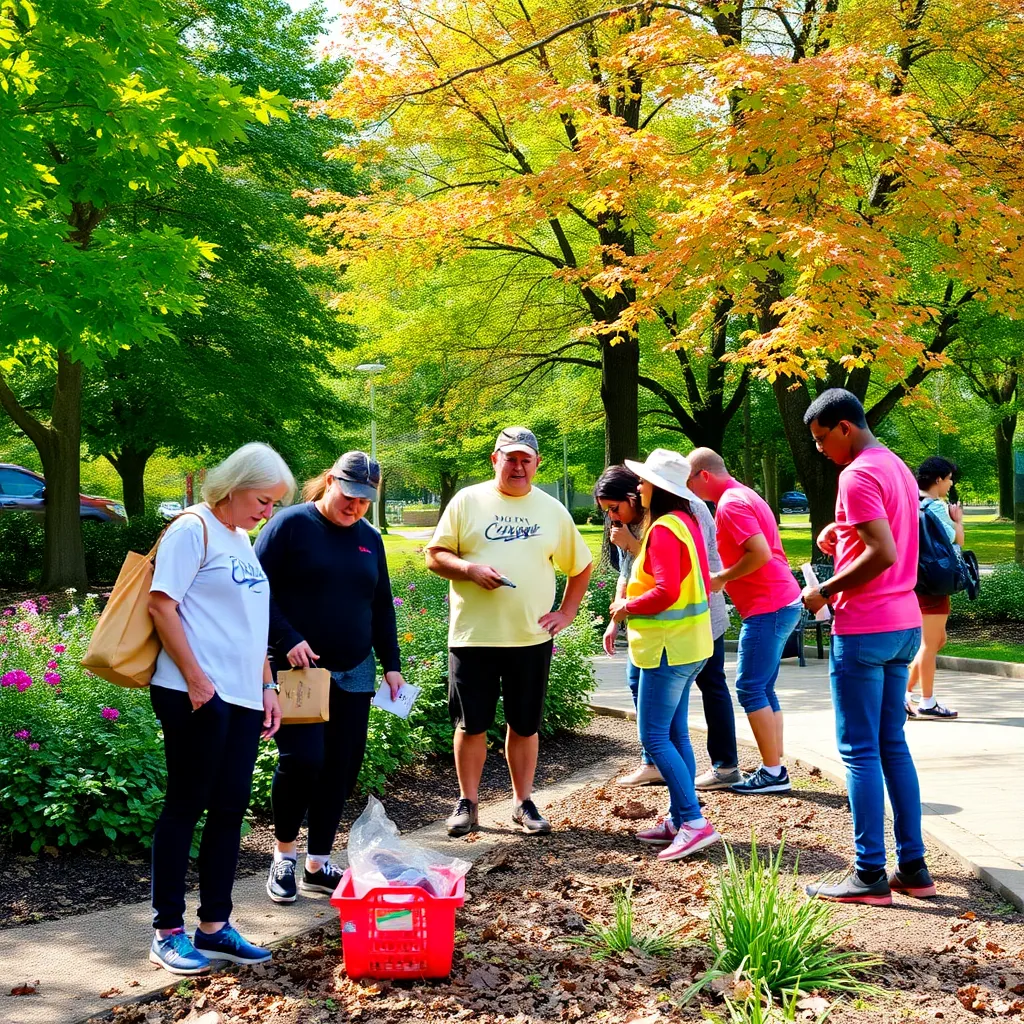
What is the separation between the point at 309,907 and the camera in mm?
4598

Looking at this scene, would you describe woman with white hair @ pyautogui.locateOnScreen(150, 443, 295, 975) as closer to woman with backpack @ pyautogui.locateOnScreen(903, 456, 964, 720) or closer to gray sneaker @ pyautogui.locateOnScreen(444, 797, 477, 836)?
gray sneaker @ pyautogui.locateOnScreen(444, 797, 477, 836)

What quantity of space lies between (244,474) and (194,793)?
43.7 inches

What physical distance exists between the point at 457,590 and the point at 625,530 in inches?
42.1

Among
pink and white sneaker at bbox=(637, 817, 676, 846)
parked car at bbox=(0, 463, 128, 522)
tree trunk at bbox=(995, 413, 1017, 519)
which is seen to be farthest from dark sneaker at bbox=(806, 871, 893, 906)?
tree trunk at bbox=(995, 413, 1017, 519)

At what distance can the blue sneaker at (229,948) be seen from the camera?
3.92m

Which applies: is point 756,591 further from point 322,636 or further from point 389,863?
point 389,863

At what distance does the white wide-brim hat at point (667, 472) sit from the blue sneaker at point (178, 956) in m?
2.76

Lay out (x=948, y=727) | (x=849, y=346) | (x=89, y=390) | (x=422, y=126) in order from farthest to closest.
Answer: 1. (x=89, y=390)
2. (x=422, y=126)
3. (x=849, y=346)
4. (x=948, y=727)

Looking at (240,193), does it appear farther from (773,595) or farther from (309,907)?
(309,907)

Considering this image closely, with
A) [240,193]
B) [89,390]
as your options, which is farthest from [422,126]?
[89,390]

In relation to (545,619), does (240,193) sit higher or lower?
higher

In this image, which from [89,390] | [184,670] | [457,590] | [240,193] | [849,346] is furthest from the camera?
[89,390]

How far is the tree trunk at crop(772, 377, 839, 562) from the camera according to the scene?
1580 cm

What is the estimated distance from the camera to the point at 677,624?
205 inches
